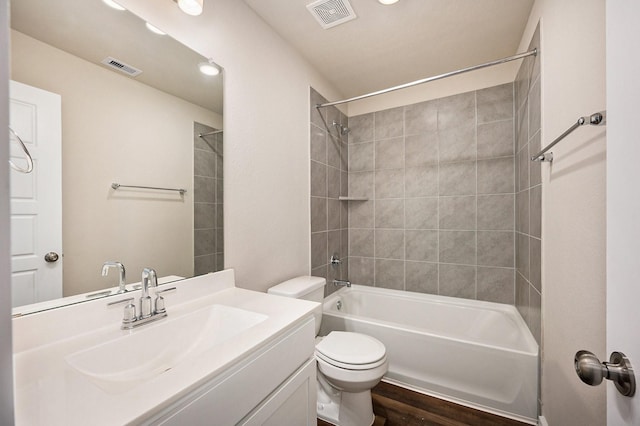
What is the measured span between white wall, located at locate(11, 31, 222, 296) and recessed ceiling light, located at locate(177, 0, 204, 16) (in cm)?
39

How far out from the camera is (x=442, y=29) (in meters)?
1.82

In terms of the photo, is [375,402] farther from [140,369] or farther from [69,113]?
[69,113]

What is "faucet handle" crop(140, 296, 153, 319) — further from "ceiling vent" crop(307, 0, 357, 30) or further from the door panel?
"ceiling vent" crop(307, 0, 357, 30)

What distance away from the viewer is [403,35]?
6.16ft

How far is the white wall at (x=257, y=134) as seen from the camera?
140 cm

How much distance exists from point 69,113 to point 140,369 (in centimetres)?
90

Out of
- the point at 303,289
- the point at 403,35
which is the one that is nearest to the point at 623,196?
the point at 303,289

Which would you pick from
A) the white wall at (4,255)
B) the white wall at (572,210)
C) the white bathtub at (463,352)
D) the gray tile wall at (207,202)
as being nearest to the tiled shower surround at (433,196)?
the white bathtub at (463,352)

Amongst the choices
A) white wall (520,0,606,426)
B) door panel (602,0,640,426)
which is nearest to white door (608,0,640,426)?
door panel (602,0,640,426)

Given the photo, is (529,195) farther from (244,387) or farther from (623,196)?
(244,387)

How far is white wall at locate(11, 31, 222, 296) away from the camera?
91 centimetres

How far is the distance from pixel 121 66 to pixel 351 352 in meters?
1.75

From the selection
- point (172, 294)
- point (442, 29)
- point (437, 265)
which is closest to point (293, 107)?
point (442, 29)

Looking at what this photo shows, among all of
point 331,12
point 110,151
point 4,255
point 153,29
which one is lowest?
point 4,255
